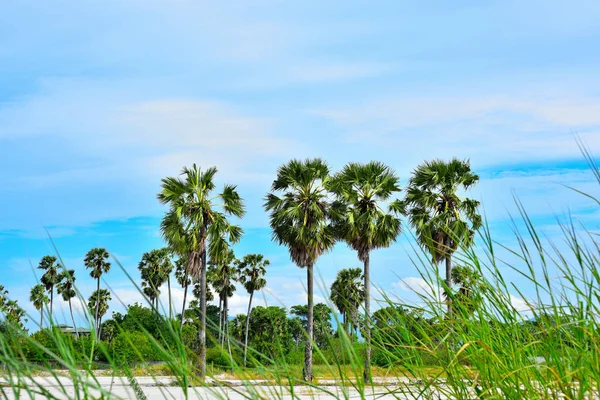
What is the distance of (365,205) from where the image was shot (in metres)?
34.0

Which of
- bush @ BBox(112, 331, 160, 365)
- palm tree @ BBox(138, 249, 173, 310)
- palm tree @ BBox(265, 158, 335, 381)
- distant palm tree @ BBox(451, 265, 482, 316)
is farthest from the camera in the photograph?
palm tree @ BBox(138, 249, 173, 310)

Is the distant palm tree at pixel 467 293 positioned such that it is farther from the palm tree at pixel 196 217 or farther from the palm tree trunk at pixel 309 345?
the palm tree at pixel 196 217

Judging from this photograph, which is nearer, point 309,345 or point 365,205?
point 309,345

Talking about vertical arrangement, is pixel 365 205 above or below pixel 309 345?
above

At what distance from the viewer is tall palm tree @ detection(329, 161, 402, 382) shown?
33.6 metres

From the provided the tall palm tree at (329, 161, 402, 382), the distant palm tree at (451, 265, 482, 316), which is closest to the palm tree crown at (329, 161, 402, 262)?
the tall palm tree at (329, 161, 402, 382)

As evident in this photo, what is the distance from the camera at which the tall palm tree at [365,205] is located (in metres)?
33.6

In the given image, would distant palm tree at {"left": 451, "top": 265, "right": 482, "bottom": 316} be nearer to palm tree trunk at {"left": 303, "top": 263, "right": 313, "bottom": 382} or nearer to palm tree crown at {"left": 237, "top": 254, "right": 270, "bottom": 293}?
palm tree trunk at {"left": 303, "top": 263, "right": 313, "bottom": 382}

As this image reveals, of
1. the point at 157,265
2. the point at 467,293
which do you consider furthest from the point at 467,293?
the point at 157,265

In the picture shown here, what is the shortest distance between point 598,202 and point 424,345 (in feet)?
3.31

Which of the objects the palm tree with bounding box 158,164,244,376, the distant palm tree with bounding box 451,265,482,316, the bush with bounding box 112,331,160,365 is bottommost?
the bush with bounding box 112,331,160,365

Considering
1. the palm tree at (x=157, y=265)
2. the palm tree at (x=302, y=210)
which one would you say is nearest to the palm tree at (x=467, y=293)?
the palm tree at (x=302, y=210)

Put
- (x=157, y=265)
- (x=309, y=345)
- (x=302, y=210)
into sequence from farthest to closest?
(x=157, y=265) → (x=302, y=210) → (x=309, y=345)

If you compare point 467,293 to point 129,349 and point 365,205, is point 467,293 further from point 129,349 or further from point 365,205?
point 365,205
